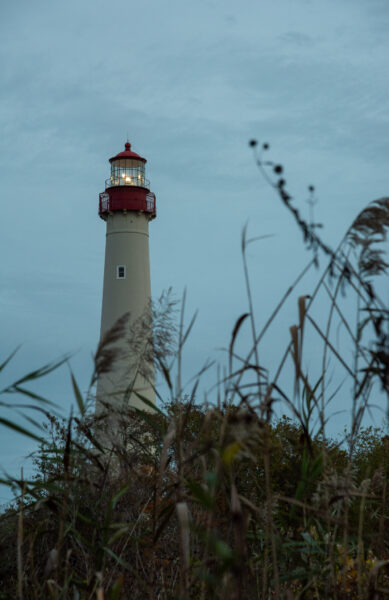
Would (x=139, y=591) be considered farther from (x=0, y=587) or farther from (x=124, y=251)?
(x=124, y=251)

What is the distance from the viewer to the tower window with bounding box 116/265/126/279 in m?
28.1

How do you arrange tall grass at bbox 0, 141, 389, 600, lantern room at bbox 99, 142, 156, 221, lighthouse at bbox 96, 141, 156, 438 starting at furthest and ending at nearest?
lantern room at bbox 99, 142, 156, 221 → lighthouse at bbox 96, 141, 156, 438 → tall grass at bbox 0, 141, 389, 600

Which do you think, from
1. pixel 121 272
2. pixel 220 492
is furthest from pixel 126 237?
pixel 220 492

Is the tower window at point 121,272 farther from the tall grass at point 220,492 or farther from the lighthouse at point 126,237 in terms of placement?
the tall grass at point 220,492

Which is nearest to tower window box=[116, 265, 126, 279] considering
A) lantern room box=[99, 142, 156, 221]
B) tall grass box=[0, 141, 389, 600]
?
lantern room box=[99, 142, 156, 221]

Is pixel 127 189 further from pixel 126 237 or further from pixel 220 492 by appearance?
pixel 220 492

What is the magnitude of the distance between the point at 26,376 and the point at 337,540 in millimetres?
1435

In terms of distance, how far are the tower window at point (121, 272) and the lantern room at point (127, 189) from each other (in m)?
2.57

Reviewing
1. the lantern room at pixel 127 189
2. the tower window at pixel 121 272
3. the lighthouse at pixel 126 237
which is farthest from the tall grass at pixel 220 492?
the lantern room at pixel 127 189

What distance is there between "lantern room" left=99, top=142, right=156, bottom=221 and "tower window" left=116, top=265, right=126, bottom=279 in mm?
2566

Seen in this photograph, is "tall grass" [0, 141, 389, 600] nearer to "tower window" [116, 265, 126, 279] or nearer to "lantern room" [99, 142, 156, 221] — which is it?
"tower window" [116, 265, 126, 279]

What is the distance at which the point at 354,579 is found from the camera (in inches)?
145

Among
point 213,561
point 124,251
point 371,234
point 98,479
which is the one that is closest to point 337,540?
point 213,561

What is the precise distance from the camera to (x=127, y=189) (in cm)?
2988
